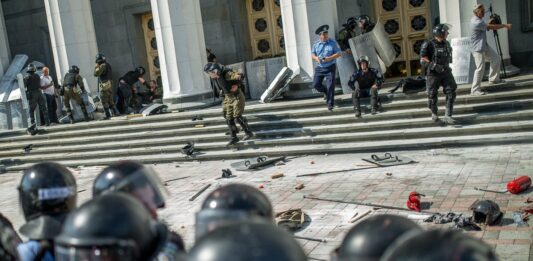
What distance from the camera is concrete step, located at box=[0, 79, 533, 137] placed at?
11328 millimetres

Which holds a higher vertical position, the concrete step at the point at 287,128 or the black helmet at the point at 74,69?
the black helmet at the point at 74,69

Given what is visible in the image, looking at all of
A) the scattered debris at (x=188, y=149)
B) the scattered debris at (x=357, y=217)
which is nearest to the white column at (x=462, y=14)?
the scattered debris at (x=188, y=149)

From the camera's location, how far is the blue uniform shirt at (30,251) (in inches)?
135

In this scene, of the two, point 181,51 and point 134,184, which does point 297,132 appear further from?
point 134,184

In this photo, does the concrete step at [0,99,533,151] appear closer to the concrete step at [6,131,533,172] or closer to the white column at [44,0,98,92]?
the concrete step at [6,131,533,172]

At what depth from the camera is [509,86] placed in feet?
36.7

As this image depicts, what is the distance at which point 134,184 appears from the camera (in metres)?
3.64

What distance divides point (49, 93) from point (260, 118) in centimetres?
641

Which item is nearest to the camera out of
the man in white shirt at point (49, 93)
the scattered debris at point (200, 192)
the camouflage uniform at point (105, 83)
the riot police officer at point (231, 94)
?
the scattered debris at point (200, 192)

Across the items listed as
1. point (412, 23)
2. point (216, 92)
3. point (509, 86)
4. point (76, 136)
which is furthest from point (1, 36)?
point (509, 86)

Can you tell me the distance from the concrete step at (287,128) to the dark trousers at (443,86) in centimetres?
40

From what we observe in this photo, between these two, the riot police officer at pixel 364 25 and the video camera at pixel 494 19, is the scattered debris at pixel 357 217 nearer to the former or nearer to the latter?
the video camera at pixel 494 19

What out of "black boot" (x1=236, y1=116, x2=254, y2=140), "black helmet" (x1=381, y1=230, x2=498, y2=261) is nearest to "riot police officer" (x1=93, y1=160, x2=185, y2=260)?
"black helmet" (x1=381, y1=230, x2=498, y2=261)

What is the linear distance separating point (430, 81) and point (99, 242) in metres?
8.96
